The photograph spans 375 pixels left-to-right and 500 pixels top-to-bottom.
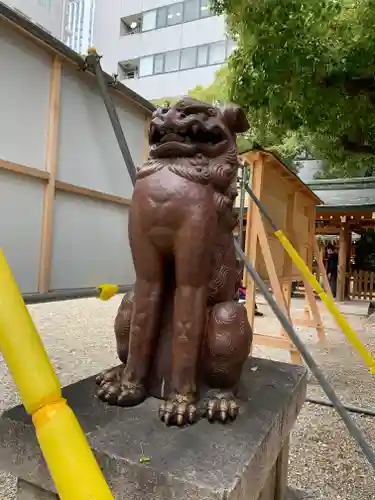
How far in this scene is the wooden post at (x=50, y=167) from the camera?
173 centimetres

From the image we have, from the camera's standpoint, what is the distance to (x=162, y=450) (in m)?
0.92

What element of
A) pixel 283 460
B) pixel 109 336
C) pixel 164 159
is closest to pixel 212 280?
pixel 164 159

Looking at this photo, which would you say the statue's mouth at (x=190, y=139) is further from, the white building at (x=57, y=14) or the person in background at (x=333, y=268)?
the person in background at (x=333, y=268)

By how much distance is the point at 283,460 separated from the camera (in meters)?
1.42

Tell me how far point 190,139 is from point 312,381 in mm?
2565

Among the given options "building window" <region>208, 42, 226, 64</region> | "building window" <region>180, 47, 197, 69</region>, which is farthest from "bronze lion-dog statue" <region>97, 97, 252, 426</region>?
"building window" <region>180, 47, 197, 69</region>

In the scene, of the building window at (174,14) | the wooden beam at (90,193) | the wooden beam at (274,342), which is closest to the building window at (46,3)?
the wooden beam at (90,193)

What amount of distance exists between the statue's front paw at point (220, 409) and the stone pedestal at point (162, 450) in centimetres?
2

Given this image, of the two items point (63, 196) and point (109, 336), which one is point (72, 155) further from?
point (109, 336)

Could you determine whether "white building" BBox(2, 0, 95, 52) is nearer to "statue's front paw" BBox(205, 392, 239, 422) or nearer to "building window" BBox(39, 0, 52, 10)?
"building window" BBox(39, 0, 52, 10)

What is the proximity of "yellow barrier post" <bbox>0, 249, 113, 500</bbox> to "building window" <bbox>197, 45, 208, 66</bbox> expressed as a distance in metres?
14.9

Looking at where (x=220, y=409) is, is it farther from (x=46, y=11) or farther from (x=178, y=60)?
(x=178, y=60)

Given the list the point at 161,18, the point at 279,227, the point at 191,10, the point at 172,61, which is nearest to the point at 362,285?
the point at 279,227

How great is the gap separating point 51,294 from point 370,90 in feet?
11.5
